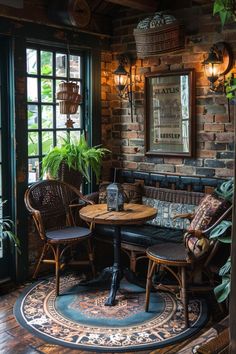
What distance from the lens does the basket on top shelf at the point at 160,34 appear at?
416cm

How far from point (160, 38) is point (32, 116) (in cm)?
139

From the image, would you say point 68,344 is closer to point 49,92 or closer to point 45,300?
point 45,300

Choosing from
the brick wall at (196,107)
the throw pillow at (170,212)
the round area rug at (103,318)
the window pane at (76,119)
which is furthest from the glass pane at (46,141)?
the round area rug at (103,318)

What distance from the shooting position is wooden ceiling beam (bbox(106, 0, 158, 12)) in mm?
4207

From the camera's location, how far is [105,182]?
4871mm

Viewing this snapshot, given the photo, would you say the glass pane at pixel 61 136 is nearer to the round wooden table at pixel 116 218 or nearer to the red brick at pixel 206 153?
the round wooden table at pixel 116 218

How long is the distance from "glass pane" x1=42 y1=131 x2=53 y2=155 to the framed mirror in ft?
3.21

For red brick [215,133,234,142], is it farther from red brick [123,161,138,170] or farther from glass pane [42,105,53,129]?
glass pane [42,105,53,129]

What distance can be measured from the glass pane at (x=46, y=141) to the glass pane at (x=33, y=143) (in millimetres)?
82

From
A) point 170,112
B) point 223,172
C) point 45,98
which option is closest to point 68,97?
point 45,98

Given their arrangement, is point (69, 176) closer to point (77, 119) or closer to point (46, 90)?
point (77, 119)

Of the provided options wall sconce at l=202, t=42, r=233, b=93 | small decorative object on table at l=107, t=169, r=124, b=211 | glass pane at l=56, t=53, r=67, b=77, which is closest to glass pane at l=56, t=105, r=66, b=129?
glass pane at l=56, t=53, r=67, b=77

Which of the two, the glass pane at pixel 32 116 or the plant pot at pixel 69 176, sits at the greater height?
the glass pane at pixel 32 116

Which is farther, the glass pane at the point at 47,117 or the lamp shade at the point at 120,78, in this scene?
the lamp shade at the point at 120,78
